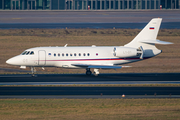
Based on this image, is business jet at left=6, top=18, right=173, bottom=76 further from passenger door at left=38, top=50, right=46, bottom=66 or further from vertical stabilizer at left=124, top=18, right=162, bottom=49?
vertical stabilizer at left=124, top=18, right=162, bottom=49

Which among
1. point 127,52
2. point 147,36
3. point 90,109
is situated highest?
point 147,36

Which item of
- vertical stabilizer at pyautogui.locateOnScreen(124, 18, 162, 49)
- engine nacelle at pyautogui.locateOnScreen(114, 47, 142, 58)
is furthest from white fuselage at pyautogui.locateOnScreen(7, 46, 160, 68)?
vertical stabilizer at pyautogui.locateOnScreen(124, 18, 162, 49)

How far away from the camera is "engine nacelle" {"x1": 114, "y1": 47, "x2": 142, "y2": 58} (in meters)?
36.7

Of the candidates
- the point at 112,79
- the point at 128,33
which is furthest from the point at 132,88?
the point at 128,33

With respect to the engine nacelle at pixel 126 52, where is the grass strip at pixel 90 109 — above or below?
below

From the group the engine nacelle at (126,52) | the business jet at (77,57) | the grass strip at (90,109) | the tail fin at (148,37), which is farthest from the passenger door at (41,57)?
the grass strip at (90,109)

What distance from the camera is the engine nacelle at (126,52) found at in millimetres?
36688

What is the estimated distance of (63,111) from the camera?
20438 mm

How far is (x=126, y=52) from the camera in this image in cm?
3672

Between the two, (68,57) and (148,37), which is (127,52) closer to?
(148,37)

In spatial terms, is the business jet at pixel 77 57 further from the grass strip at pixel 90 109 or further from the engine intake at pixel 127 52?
the grass strip at pixel 90 109

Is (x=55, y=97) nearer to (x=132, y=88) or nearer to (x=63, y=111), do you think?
(x=63, y=111)

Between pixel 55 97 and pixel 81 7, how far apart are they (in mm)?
95550

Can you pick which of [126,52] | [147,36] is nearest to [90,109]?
[126,52]
